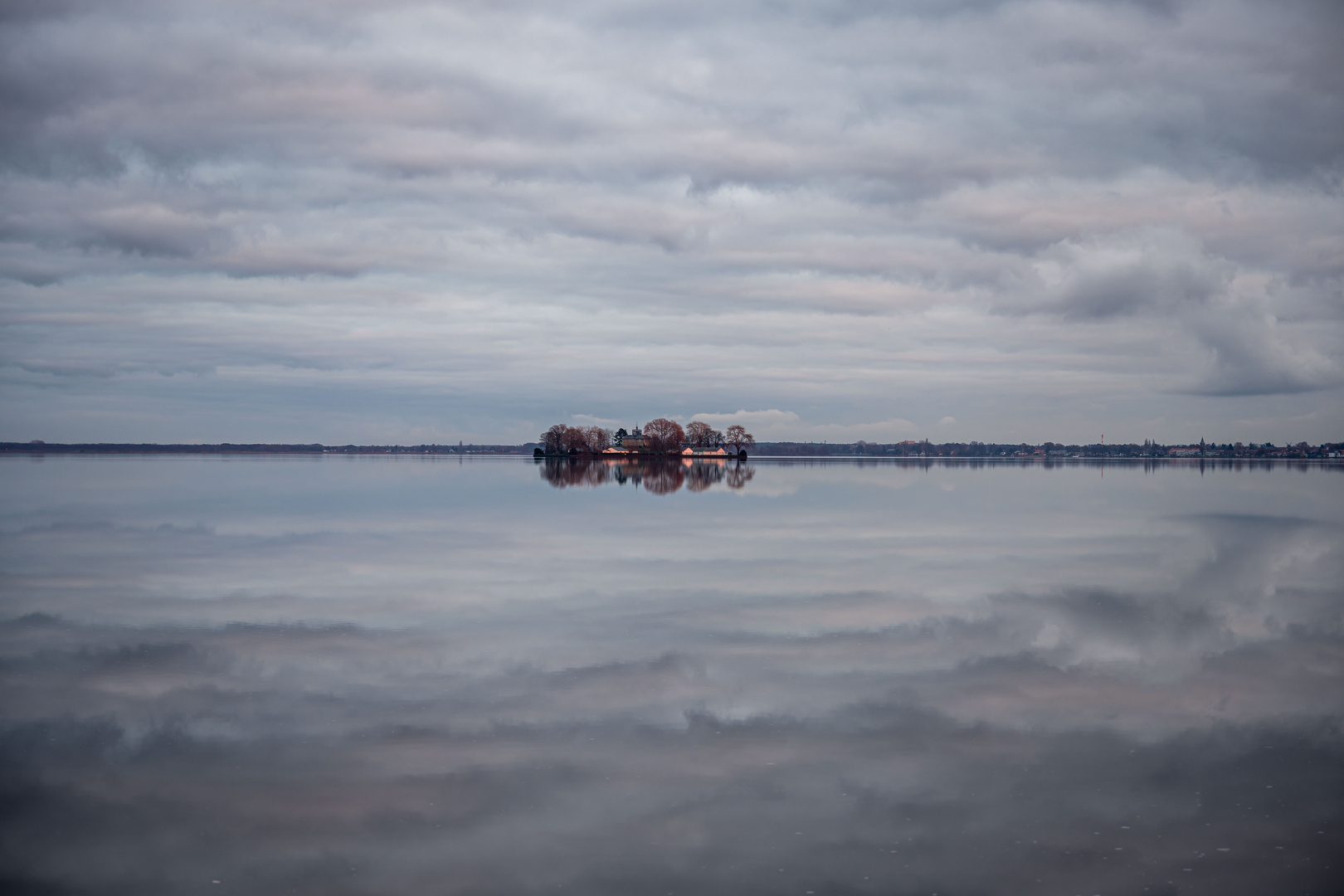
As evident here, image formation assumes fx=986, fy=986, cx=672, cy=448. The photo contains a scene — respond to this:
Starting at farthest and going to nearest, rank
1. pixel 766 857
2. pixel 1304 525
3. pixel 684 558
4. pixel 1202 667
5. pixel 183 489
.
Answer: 1. pixel 183 489
2. pixel 1304 525
3. pixel 684 558
4. pixel 1202 667
5. pixel 766 857

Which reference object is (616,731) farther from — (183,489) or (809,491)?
(183,489)

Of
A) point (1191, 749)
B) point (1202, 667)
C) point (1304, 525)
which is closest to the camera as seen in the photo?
point (1191, 749)

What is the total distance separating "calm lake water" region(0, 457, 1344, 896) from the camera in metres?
7.93

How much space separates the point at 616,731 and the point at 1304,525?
3457 cm

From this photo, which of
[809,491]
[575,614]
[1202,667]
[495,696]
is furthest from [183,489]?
[1202,667]

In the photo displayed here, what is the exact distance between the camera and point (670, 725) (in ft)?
36.5

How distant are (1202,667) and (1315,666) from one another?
1737mm

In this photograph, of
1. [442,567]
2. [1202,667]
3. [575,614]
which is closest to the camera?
[1202,667]

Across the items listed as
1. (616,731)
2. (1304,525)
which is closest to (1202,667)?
(616,731)

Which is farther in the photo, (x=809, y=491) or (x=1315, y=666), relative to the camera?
(x=809, y=491)

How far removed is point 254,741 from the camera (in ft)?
34.6

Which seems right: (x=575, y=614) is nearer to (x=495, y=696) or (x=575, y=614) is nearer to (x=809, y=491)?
(x=495, y=696)

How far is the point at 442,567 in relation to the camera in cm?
2323

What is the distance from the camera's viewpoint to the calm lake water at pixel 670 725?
26.0 ft
